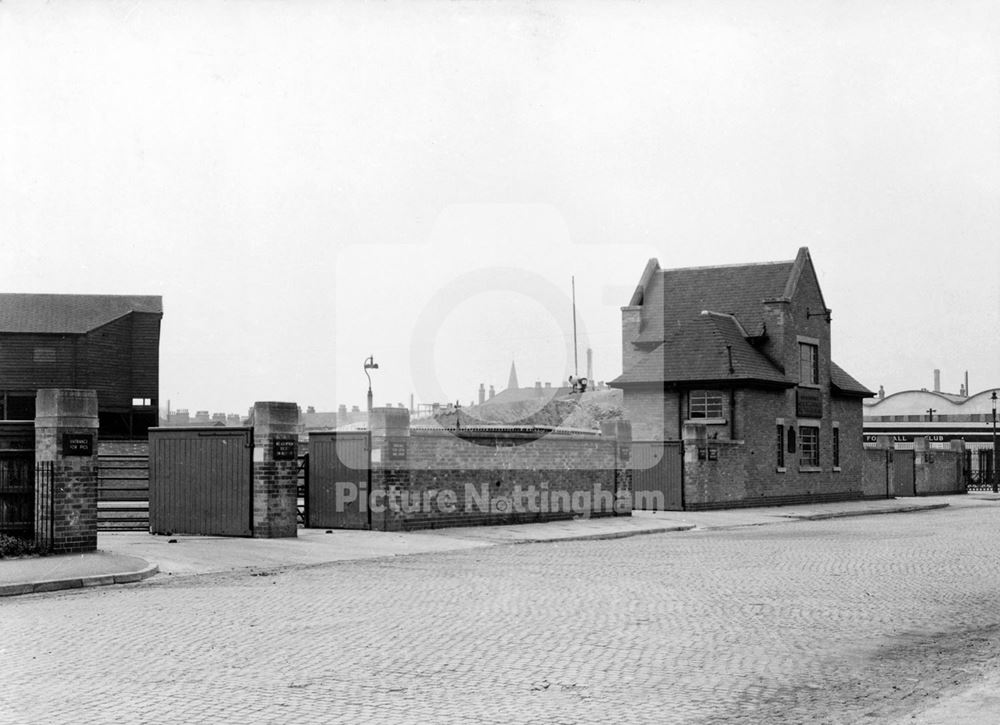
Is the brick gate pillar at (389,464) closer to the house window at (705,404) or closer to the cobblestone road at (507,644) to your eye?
the cobblestone road at (507,644)

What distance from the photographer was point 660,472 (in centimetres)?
3547

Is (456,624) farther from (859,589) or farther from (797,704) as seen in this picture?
(859,589)

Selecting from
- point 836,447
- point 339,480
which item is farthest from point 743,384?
point 339,480

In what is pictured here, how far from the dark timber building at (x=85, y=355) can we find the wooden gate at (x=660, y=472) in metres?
30.0

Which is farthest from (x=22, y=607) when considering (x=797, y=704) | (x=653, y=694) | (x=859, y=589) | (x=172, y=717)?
(x=859, y=589)

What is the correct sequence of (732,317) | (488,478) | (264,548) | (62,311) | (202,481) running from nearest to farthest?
1. (264,548)
2. (202,481)
3. (488,478)
4. (732,317)
5. (62,311)

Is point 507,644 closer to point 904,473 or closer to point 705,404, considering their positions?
point 705,404

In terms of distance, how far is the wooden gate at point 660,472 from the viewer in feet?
116

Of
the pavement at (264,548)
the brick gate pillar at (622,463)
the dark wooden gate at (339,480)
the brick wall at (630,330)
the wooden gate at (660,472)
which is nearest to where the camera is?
the pavement at (264,548)

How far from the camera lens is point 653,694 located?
27.0 feet

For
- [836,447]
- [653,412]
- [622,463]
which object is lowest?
[622,463]

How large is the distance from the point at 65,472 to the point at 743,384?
87.7 ft

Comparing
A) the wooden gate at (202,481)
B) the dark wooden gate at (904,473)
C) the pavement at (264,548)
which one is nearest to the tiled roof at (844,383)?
the dark wooden gate at (904,473)

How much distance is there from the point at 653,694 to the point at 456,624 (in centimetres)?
347
